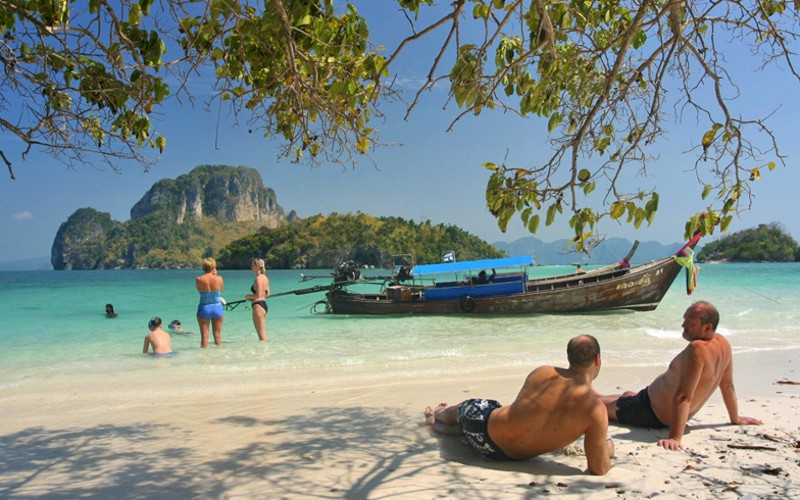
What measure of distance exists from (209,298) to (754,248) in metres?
70.5

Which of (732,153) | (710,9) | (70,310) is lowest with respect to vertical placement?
(70,310)

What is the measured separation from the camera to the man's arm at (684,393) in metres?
3.25

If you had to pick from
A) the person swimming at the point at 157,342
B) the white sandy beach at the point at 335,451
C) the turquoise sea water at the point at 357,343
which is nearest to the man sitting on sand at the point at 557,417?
the white sandy beach at the point at 335,451

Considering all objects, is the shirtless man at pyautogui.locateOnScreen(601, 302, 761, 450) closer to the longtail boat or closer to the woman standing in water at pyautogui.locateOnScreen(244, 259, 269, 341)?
the woman standing in water at pyautogui.locateOnScreen(244, 259, 269, 341)

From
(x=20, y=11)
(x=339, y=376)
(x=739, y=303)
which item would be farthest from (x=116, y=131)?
(x=739, y=303)

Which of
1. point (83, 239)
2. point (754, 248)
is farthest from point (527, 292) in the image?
point (83, 239)

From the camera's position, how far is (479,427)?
3.15m

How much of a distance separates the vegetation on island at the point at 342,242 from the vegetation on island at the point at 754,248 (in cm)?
3270

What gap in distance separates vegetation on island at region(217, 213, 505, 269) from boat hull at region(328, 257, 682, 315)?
206ft

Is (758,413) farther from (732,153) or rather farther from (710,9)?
(710,9)

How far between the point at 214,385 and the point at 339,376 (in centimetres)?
148

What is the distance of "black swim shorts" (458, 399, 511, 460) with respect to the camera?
312 centimetres

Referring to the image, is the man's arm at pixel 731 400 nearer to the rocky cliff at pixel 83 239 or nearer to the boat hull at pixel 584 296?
the boat hull at pixel 584 296

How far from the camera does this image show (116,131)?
141 inches
